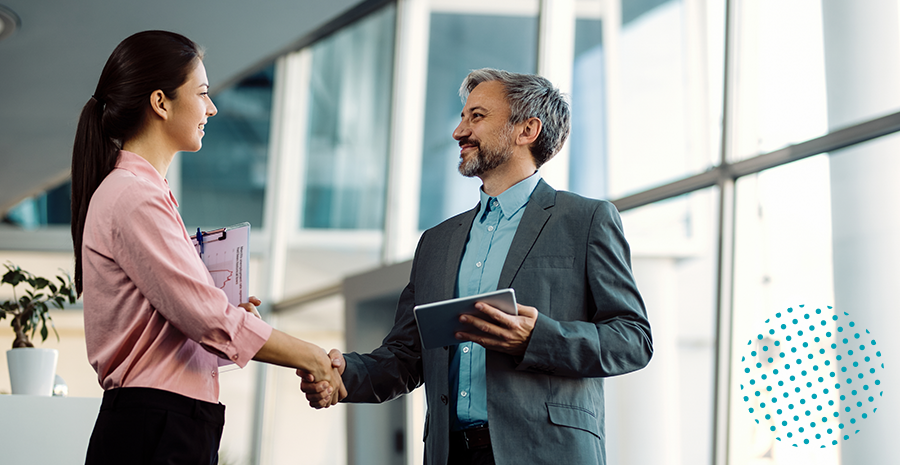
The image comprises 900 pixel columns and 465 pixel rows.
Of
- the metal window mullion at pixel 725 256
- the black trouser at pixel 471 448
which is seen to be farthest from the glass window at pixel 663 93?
the black trouser at pixel 471 448

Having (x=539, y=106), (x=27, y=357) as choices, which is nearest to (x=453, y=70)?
(x=539, y=106)

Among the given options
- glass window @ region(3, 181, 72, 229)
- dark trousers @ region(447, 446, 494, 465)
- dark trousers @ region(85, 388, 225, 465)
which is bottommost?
dark trousers @ region(447, 446, 494, 465)

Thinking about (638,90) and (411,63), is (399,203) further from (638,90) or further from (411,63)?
(638,90)

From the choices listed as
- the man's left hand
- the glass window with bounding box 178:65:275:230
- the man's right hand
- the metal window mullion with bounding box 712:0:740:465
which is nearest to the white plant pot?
the man's right hand

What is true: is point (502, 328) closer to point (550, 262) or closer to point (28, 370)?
point (550, 262)

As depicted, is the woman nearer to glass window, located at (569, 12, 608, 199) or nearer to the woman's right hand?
the woman's right hand

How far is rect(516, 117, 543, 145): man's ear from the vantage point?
2.17 m

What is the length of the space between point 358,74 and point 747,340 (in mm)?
4279

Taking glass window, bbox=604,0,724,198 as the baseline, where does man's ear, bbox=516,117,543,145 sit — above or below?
below

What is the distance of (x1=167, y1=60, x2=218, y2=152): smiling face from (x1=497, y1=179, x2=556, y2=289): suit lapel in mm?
740

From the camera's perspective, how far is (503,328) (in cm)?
163

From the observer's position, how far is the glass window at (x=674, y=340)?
11.8 feet

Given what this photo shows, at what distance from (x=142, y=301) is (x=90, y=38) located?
3.33 m

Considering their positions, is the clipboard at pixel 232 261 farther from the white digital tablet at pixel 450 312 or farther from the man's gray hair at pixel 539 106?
the man's gray hair at pixel 539 106
